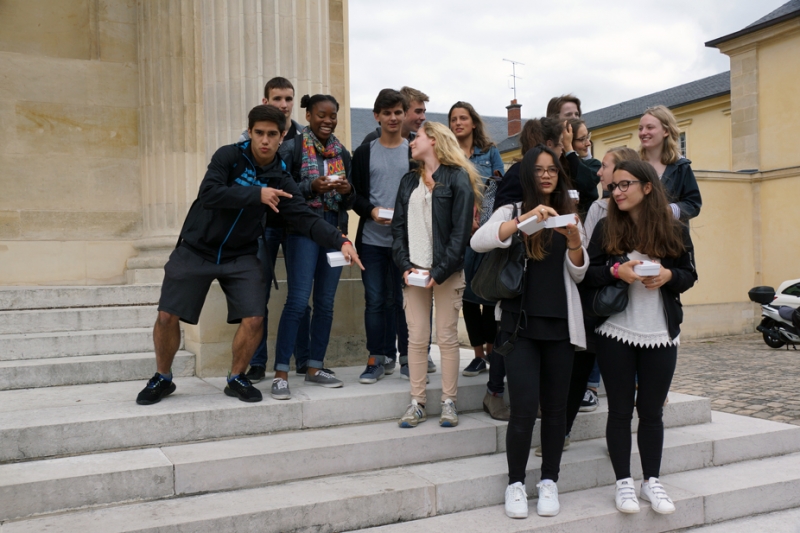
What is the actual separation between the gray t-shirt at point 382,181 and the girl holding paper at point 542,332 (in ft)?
4.64

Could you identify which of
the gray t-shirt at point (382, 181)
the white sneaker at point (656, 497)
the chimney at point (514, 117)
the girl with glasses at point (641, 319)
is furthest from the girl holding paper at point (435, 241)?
the chimney at point (514, 117)

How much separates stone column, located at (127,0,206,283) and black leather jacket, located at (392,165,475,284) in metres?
3.19

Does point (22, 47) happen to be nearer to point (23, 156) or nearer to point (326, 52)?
point (23, 156)

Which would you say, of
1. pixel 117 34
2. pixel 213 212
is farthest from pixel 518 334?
pixel 117 34

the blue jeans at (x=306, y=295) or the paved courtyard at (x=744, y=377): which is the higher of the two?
the blue jeans at (x=306, y=295)

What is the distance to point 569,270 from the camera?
3971 millimetres

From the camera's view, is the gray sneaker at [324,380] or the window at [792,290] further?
the window at [792,290]

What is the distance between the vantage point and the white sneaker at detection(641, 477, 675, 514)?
3.98 metres

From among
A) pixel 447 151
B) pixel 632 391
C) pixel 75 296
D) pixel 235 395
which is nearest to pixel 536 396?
pixel 632 391

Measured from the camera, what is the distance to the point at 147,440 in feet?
13.6

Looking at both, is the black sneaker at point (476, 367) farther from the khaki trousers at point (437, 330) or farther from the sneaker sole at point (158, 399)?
the sneaker sole at point (158, 399)

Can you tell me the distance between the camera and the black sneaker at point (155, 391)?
175 inches

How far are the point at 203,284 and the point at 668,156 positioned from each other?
3.08 metres

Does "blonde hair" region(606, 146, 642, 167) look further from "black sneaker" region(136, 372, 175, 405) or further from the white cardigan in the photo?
"black sneaker" region(136, 372, 175, 405)
